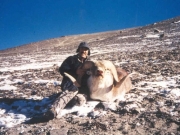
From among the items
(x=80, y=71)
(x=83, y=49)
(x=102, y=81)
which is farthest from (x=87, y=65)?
(x=83, y=49)

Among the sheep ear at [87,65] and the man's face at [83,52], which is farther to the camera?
the man's face at [83,52]

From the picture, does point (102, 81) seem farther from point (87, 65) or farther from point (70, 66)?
point (70, 66)

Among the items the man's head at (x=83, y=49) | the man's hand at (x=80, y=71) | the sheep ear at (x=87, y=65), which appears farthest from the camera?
the man's head at (x=83, y=49)

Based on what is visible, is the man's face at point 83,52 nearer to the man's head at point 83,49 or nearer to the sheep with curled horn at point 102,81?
the man's head at point 83,49

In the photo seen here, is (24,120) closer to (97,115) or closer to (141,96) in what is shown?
(97,115)

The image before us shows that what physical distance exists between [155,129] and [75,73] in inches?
129

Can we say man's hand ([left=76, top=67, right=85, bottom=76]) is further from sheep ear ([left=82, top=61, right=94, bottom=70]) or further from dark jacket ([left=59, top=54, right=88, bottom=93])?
dark jacket ([left=59, top=54, right=88, bottom=93])

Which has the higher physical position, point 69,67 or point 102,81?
point 69,67

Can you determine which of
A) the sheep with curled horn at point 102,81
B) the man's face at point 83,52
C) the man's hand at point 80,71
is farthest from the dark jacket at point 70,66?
the sheep with curled horn at point 102,81

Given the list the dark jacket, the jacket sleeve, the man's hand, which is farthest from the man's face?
the man's hand

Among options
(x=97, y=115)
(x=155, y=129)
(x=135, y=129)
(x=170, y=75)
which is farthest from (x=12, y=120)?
(x=170, y=75)

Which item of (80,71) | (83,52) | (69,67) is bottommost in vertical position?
(80,71)

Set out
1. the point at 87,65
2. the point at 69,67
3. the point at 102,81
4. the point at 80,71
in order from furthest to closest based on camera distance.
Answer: the point at 69,67, the point at 80,71, the point at 87,65, the point at 102,81

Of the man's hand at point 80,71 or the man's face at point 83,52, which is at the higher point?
the man's face at point 83,52
